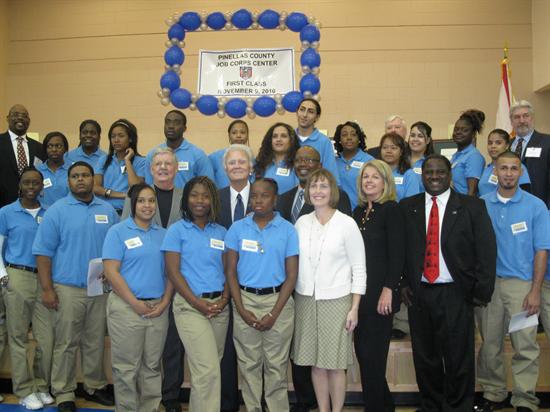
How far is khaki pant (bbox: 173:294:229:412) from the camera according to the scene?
3.37 m

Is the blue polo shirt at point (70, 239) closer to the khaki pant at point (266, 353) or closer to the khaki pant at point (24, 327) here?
the khaki pant at point (24, 327)

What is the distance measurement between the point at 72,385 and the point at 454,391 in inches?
110

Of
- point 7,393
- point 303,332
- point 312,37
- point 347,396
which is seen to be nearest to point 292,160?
point 303,332

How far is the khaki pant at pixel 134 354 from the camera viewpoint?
11.6 ft

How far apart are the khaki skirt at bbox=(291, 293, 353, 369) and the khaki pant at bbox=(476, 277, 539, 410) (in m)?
1.24

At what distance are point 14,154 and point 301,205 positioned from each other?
3.34 meters

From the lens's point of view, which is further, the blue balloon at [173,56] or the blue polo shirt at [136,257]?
the blue balloon at [173,56]

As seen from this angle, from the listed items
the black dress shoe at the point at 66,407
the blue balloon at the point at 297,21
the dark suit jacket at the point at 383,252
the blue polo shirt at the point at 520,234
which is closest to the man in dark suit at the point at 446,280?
the dark suit jacket at the point at 383,252

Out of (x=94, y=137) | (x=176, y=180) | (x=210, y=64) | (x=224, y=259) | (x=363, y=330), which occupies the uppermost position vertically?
(x=210, y=64)

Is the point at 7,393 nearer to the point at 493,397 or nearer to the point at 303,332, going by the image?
the point at 303,332

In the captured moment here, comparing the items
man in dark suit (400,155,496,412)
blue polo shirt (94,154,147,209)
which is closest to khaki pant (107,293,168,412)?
blue polo shirt (94,154,147,209)

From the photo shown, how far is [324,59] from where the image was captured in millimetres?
8781

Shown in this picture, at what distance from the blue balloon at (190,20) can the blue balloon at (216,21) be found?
0.12 m

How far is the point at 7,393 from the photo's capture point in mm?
4660
